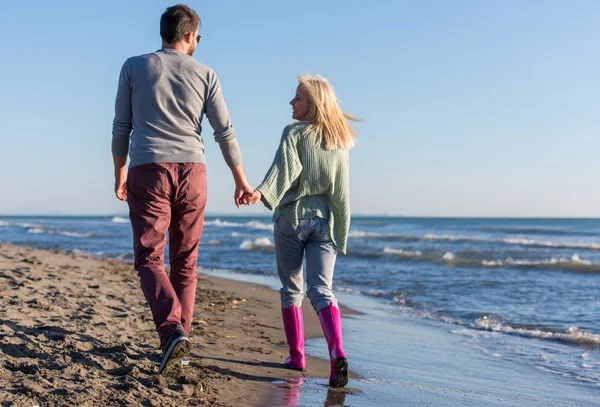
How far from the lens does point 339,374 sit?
136 inches

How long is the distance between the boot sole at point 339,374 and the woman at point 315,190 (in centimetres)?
16

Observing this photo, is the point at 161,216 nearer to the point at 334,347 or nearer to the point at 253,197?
the point at 253,197

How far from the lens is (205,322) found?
532 centimetres

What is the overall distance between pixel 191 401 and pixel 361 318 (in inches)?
167

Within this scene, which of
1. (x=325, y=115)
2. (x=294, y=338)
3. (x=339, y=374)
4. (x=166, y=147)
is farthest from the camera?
(x=294, y=338)

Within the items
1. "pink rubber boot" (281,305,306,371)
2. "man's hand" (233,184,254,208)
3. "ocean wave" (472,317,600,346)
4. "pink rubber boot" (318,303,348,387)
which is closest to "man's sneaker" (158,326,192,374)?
"man's hand" (233,184,254,208)

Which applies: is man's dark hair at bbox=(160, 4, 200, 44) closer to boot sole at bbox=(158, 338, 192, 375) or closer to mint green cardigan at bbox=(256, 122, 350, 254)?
mint green cardigan at bbox=(256, 122, 350, 254)

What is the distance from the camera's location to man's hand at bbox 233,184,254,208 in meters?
3.31

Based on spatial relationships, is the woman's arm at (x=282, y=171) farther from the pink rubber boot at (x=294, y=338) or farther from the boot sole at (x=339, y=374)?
the boot sole at (x=339, y=374)

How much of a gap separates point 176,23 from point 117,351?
1.88 m

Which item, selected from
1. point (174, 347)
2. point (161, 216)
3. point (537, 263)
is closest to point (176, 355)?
point (174, 347)

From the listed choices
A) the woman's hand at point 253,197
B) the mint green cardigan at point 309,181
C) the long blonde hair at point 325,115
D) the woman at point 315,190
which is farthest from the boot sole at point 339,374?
the long blonde hair at point 325,115

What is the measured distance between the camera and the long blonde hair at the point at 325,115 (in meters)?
3.66

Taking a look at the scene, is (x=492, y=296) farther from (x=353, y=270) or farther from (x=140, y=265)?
(x=140, y=265)
